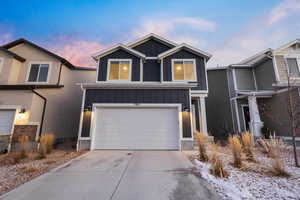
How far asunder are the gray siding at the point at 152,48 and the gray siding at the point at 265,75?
26.3 feet

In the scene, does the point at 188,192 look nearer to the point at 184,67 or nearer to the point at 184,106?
the point at 184,106

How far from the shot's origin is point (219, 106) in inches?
479

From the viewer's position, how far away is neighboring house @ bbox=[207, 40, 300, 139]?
8.93 metres

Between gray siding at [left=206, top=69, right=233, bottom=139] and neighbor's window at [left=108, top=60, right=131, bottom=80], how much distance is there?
8428 mm

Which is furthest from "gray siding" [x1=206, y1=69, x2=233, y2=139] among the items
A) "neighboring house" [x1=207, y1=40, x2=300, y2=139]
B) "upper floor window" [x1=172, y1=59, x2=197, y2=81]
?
"upper floor window" [x1=172, y1=59, x2=197, y2=81]

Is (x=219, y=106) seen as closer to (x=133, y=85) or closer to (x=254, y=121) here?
(x=254, y=121)

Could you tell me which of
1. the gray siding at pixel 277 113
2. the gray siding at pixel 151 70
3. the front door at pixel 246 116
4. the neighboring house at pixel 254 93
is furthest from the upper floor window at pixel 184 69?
the gray siding at pixel 277 113

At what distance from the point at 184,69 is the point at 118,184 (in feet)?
28.4

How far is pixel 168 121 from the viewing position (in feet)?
23.8

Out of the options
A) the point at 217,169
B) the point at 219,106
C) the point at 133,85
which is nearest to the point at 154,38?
the point at 133,85

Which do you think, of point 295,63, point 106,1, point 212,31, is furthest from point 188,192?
point 106,1

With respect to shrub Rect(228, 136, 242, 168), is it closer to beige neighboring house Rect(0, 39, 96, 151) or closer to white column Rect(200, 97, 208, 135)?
white column Rect(200, 97, 208, 135)

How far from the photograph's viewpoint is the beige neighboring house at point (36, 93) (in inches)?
296

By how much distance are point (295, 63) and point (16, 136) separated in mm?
19923
